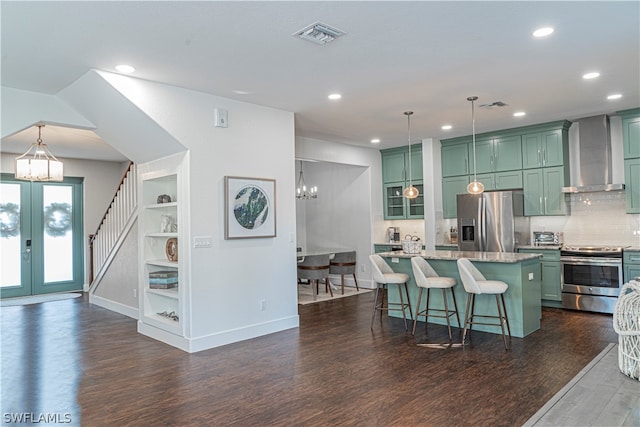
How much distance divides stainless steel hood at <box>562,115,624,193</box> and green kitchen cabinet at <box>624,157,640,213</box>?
21cm

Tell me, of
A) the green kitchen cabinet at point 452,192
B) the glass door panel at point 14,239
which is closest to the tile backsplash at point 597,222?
the green kitchen cabinet at point 452,192

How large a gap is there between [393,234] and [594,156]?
3798 millimetres

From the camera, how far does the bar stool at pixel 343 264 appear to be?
8.05 metres

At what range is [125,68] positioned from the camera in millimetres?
3977

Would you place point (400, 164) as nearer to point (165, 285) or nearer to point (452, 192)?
point (452, 192)

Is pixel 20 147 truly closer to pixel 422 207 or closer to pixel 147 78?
pixel 147 78

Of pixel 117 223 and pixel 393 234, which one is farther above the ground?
pixel 117 223

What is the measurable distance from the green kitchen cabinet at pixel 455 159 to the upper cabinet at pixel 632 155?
229 cm

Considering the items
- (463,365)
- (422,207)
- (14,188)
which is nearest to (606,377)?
(463,365)

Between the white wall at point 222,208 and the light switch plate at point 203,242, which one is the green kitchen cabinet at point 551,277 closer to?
the white wall at point 222,208

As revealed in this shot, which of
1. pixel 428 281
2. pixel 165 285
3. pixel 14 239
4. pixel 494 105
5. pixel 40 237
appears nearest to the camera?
pixel 428 281

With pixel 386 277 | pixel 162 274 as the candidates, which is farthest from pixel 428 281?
pixel 162 274

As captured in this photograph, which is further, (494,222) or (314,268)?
(314,268)

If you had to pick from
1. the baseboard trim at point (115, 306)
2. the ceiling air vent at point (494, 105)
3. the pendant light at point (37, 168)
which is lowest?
the baseboard trim at point (115, 306)
